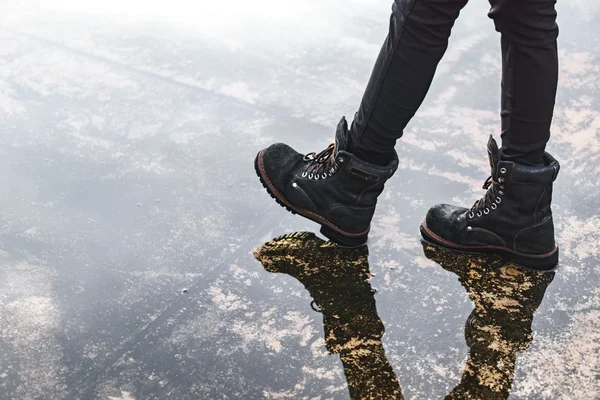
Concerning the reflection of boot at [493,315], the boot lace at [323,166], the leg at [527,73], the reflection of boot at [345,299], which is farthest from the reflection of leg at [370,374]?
the leg at [527,73]

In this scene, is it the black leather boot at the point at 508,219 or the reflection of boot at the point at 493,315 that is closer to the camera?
the reflection of boot at the point at 493,315

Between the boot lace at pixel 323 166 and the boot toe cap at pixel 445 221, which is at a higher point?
the boot lace at pixel 323 166

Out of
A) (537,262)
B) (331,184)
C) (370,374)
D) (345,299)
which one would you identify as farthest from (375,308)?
(537,262)

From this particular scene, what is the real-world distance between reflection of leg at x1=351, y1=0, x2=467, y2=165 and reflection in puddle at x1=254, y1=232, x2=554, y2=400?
1.05 feet

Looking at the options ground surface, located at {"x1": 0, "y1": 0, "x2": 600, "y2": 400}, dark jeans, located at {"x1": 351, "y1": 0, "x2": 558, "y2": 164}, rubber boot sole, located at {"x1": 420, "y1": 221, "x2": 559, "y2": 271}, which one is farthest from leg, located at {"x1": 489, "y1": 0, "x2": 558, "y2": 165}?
ground surface, located at {"x1": 0, "y1": 0, "x2": 600, "y2": 400}

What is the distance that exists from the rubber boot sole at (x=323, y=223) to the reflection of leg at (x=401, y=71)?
0.74ft

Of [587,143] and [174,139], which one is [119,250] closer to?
[174,139]

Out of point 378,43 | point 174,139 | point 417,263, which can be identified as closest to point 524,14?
point 417,263

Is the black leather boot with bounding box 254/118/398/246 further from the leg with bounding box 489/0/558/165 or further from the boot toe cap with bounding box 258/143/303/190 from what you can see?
the leg with bounding box 489/0/558/165

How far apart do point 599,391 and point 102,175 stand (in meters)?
1.57

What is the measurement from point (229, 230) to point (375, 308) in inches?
20.7

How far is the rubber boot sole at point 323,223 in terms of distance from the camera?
6.95 feet

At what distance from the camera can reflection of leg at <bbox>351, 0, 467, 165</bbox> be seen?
176cm

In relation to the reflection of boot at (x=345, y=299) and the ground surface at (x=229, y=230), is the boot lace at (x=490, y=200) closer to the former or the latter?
the ground surface at (x=229, y=230)
